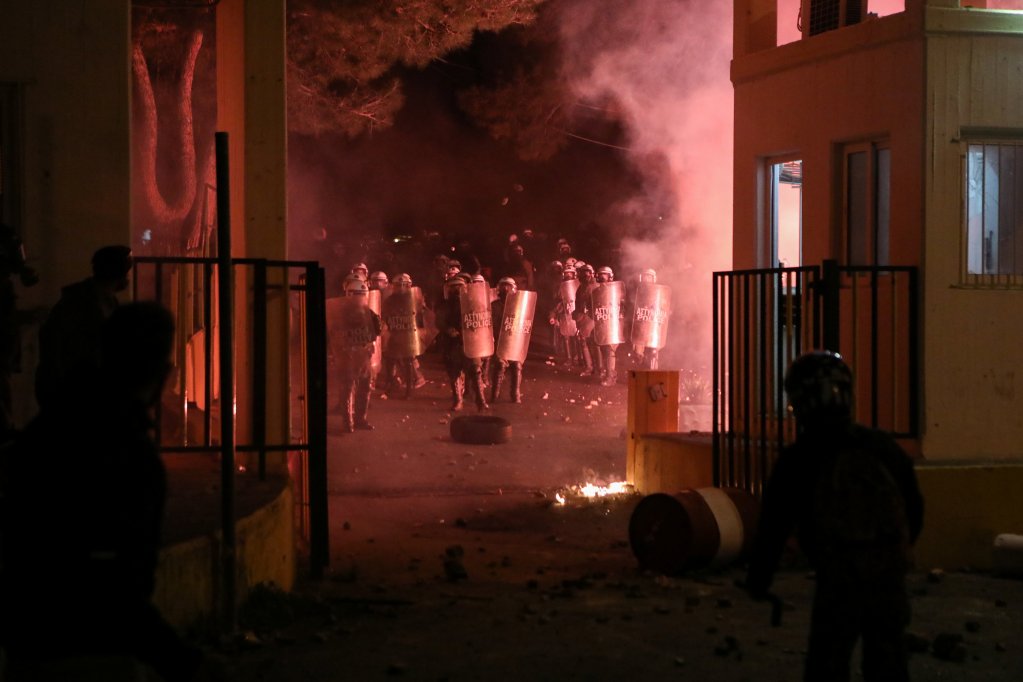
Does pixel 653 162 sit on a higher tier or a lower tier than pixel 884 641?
higher

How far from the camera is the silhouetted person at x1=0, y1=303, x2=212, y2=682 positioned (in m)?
3.10

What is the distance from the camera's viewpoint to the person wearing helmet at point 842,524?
13.1ft

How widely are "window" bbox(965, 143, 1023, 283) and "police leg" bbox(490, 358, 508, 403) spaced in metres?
9.57

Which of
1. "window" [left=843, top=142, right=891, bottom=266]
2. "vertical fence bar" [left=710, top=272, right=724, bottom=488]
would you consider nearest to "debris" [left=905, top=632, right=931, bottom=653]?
"vertical fence bar" [left=710, top=272, right=724, bottom=488]

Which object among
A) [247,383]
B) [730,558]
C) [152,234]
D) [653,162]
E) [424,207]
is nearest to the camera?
[730,558]

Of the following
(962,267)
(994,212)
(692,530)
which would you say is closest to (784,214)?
(994,212)

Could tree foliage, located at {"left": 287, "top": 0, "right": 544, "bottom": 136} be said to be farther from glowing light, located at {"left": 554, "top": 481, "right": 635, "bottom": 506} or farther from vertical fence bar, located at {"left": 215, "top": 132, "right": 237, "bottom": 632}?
vertical fence bar, located at {"left": 215, "top": 132, "right": 237, "bottom": 632}

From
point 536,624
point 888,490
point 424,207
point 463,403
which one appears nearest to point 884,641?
point 888,490

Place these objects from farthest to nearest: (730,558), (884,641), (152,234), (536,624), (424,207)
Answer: (424,207)
(152,234)
(730,558)
(536,624)
(884,641)

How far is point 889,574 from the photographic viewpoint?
4008 mm

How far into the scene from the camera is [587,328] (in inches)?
837

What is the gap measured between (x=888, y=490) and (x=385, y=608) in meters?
3.80

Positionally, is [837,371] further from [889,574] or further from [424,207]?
[424,207]

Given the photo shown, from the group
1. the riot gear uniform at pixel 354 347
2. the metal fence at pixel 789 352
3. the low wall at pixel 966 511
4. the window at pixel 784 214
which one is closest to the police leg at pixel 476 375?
the riot gear uniform at pixel 354 347
